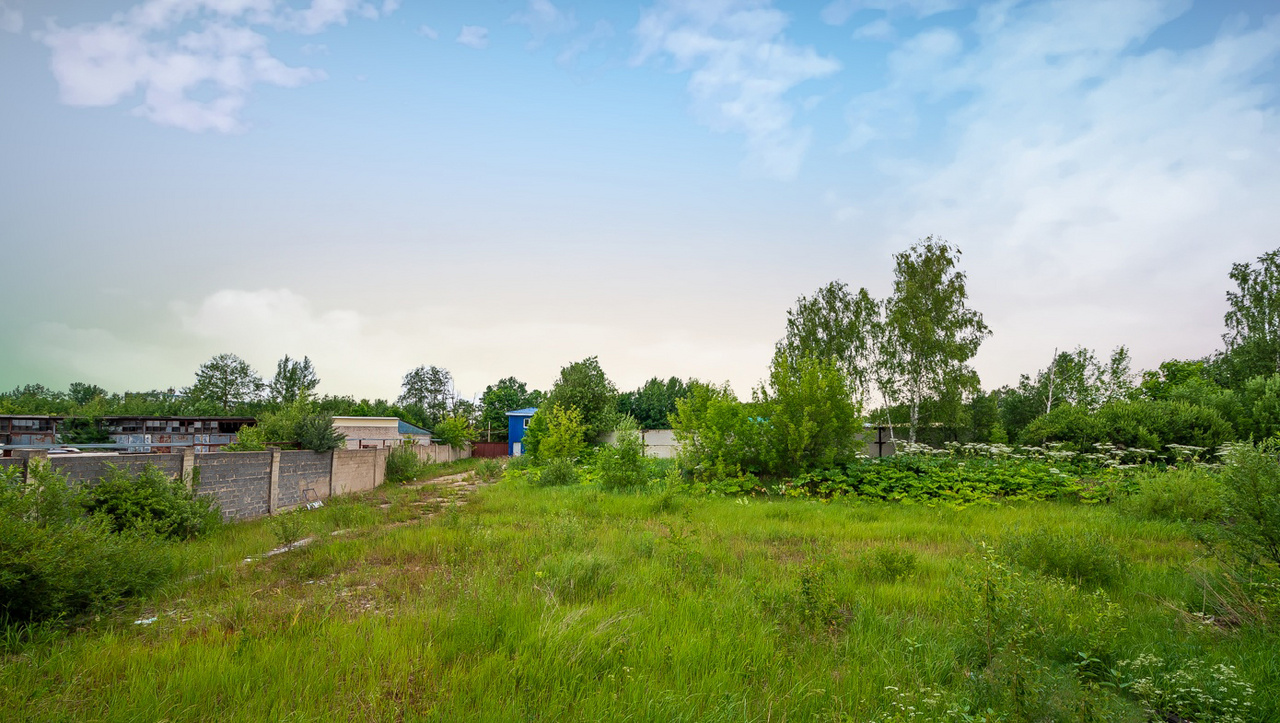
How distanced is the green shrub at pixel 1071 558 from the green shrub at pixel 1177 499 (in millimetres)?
4419

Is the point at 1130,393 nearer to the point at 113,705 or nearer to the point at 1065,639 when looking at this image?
the point at 1065,639

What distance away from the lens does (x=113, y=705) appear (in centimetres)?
303

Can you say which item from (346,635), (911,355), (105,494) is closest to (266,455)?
(105,494)

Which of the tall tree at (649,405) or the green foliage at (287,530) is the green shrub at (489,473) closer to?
the green foliage at (287,530)

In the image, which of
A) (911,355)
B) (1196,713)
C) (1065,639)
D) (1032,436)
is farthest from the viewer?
(911,355)

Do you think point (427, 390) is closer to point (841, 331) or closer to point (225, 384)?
point (225, 384)

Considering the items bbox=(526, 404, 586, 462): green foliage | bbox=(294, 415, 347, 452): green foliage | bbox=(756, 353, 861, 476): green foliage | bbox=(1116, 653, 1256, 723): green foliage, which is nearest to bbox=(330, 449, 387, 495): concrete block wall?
A: bbox=(294, 415, 347, 452): green foliage

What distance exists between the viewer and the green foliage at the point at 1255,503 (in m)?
4.52

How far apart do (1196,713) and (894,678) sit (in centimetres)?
150

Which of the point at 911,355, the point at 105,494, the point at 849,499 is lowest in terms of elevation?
the point at 849,499

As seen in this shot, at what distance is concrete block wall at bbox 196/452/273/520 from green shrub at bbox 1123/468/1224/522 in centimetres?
1671

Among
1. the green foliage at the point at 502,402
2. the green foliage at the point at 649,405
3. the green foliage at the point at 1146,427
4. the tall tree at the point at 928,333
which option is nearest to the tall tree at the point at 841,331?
the tall tree at the point at 928,333

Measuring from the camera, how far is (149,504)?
826 cm

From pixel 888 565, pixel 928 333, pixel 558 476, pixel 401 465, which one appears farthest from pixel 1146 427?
pixel 401 465
